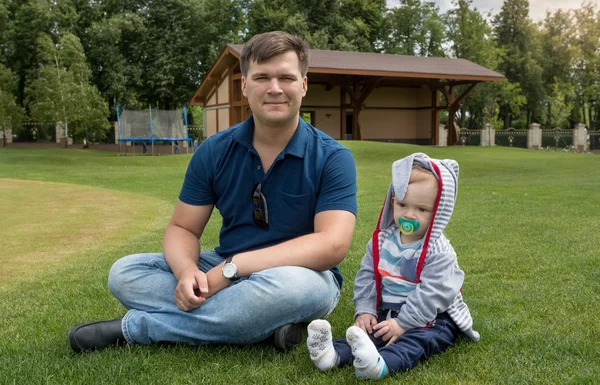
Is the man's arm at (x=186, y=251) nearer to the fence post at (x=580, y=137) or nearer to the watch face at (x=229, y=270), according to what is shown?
the watch face at (x=229, y=270)

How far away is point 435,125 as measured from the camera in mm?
31984

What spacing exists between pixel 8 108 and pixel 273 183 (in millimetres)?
36303

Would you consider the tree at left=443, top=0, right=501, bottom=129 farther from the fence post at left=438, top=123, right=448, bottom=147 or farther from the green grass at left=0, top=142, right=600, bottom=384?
the green grass at left=0, top=142, right=600, bottom=384

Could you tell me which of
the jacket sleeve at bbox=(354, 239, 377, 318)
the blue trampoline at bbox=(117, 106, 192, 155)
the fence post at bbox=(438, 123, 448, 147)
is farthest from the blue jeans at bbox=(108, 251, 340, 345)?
the fence post at bbox=(438, 123, 448, 147)

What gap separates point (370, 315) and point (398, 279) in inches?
8.7

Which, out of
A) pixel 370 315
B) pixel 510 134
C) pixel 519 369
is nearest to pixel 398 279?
pixel 370 315

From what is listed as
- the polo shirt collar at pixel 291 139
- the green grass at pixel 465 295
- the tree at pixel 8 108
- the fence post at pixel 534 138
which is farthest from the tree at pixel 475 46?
the polo shirt collar at pixel 291 139

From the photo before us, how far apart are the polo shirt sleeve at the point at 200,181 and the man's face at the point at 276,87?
395mm

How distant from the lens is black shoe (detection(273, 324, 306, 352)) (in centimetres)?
285

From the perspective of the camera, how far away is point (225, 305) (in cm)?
280

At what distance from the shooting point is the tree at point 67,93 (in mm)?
32969

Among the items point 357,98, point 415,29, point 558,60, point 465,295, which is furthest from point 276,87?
point 558,60

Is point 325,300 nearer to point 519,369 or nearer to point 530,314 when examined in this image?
point 519,369

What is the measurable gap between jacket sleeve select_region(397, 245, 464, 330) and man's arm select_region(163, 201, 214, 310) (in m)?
0.95
